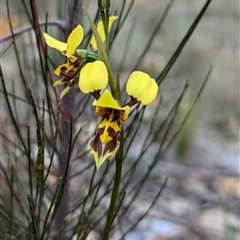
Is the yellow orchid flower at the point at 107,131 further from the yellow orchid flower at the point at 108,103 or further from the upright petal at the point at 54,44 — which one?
the upright petal at the point at 54,44

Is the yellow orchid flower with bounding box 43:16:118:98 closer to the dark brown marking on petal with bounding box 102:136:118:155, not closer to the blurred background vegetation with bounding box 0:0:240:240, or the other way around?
the dark brown marking on petal with bounding box 102:136:118:155

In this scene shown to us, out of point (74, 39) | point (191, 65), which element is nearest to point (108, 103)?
point (74, 39)

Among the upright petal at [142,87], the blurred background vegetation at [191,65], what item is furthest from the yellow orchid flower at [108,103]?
the blurred background vegetation at [191,65]

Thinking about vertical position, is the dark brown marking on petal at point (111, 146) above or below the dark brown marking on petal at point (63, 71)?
below

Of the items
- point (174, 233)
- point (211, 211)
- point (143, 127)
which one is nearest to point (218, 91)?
point (143, 127)

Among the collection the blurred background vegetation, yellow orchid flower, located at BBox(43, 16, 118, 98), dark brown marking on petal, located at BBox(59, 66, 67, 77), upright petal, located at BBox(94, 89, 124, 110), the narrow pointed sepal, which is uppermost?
the blurred background vegetation

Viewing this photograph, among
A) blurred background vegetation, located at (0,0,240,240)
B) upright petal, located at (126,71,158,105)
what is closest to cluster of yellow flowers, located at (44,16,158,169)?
upright petal, located at (126,71,158,105)
